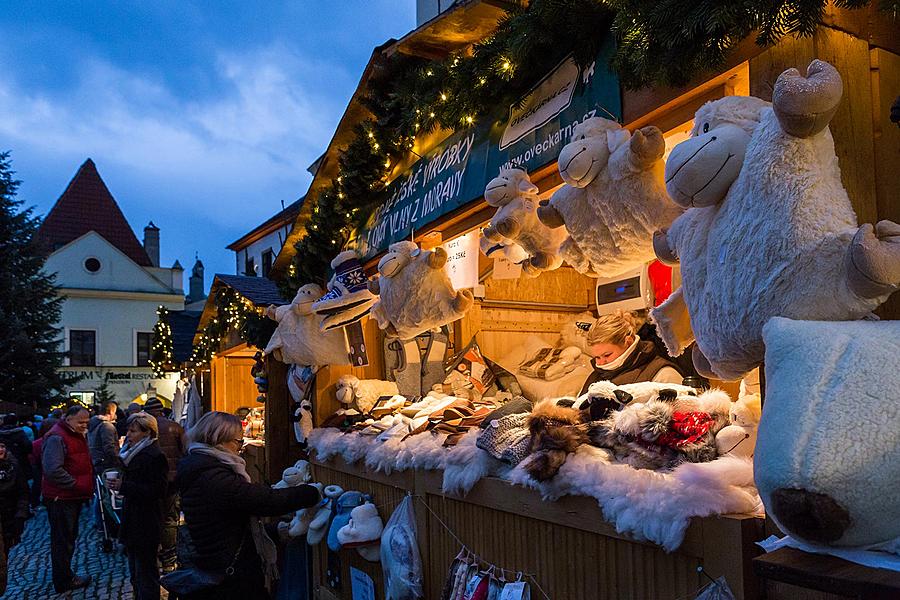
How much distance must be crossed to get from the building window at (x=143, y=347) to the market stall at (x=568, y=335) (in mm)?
25313

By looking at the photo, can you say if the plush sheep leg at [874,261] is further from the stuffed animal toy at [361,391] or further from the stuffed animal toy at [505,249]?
the stuffed animal toy at [361,391]

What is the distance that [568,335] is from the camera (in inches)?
205

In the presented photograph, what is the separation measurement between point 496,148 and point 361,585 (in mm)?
2805

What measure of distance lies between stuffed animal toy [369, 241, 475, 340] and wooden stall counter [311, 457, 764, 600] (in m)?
0.98

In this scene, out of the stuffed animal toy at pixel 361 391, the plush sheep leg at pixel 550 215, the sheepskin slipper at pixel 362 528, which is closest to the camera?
the plush sheep leg at pixel 550 215

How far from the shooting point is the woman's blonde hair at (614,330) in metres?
3.76

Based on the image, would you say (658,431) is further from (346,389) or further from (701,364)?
(346,389)

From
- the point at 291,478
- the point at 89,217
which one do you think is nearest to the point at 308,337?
the point at 291,478

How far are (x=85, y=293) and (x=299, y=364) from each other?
2610 centimetres

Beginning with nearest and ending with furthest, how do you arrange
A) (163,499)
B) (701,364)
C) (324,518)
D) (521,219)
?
1. (701,364)
2. (521,219)
3. (324,518)
4. (163,499)

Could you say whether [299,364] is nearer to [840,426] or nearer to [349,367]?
[349,367]

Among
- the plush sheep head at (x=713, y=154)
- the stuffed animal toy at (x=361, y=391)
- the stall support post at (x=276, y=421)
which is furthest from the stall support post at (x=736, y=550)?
the stall support post at (x=276, y=421)

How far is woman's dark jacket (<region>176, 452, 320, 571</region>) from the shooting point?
362cm

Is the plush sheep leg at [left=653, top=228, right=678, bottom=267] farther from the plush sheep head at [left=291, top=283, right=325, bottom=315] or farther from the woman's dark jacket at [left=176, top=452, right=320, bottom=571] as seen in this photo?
the plush sheep head at [left=291, top=283, right=325, bottom=315]
